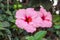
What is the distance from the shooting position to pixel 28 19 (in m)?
1.35

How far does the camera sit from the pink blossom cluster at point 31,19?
1.27m

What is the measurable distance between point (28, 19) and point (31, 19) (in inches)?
0.7

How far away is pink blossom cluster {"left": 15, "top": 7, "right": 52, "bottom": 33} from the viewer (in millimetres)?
1268

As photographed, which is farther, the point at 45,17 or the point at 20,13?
the point at 45,17

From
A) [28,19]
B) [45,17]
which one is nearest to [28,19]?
[28,19]

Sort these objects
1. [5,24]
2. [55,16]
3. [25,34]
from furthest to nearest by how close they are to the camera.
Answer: [55,16] → [25,34] → [5,24]

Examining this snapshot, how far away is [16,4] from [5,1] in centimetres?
12

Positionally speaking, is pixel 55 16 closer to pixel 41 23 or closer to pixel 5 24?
pixel 41 23

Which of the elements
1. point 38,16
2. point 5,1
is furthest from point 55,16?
point 5,1

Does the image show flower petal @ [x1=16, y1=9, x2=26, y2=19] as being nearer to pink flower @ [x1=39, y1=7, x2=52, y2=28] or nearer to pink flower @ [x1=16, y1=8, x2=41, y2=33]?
pink flower @ [x1=16, y1=8, x2=41, y2=33]

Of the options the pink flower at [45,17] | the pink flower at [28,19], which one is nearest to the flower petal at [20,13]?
the pink flower at [28,19]

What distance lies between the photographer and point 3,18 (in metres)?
1.34

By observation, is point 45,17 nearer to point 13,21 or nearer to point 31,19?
point 31,19

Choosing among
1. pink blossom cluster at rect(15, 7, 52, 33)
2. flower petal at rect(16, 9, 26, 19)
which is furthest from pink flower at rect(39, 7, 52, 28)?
flower petal at rect(16, 9, 26, 19)
